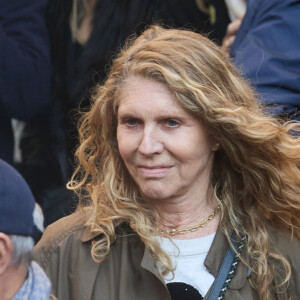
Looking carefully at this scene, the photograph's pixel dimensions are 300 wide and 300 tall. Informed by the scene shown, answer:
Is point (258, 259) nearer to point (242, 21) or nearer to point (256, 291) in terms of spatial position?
point (256, 291)

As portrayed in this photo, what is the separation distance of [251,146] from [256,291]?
560 mm

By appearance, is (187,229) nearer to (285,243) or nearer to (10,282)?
(285,243)

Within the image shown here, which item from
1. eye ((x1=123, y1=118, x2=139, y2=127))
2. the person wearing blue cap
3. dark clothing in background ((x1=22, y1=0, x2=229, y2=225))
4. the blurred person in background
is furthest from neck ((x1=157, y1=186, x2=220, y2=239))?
dark clothing in background ((x1=22, y1=0, x2=229, y2=225))

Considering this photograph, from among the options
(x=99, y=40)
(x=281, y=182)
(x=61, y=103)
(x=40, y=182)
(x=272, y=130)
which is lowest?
(x=40, y=182)

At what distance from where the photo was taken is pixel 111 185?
328 centimetres

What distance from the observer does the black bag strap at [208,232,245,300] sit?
10.0ft

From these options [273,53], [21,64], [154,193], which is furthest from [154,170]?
[21,64]

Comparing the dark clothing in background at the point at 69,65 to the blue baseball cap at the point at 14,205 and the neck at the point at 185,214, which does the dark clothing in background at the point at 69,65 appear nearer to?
the neck at the point at 185,214

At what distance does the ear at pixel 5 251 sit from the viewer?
2219 mm

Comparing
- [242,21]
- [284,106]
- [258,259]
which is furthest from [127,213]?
[242,21]

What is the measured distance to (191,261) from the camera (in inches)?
124

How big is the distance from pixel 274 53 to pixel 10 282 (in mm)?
1959

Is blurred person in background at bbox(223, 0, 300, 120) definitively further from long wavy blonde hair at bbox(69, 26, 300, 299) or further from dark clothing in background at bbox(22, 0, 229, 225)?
dark clothing in background at bbox(22, 0, 229, 225)

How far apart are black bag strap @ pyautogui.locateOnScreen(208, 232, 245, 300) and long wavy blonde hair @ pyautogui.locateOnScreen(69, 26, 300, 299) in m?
0.04
